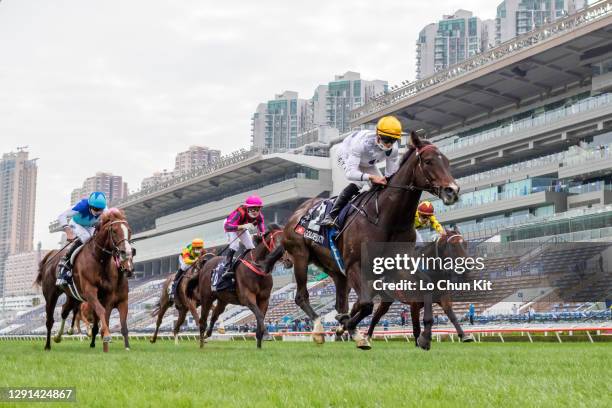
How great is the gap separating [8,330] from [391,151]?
3146 inches

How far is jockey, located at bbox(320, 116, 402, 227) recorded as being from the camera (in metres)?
10.5

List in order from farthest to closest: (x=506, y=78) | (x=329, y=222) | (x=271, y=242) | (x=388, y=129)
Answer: (x=506, y=78) → (x=271, y=242) → (x=329, y=222) → (x=388, y=129)

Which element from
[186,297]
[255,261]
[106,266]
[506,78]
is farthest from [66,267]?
[506,78]

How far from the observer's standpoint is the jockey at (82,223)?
13914mm

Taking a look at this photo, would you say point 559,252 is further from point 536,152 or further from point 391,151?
point 391,151

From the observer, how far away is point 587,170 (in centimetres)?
4559

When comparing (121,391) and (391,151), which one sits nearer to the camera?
(121,391)

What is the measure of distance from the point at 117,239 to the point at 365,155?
4398 millimetres

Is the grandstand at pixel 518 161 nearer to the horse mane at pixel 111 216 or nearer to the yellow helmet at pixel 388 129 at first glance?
the horse mane at pixel 111 216

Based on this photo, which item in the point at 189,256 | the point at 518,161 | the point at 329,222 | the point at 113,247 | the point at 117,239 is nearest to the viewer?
the point at 329,222

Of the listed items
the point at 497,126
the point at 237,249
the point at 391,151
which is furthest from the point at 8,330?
the point at 391,151

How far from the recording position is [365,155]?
11.0 meters

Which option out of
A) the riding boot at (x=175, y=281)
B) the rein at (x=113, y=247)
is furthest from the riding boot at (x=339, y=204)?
the riding boot at (x=175, y=281)

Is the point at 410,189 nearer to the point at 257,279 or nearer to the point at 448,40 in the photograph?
the point at 257,279
